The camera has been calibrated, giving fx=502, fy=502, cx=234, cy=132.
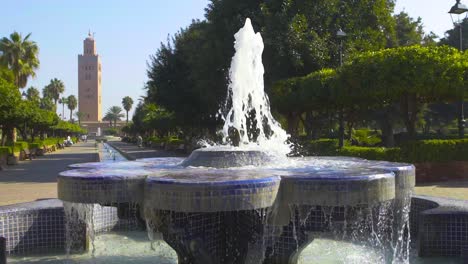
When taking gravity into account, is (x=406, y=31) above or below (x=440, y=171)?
above

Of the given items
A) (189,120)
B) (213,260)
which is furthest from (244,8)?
(213,260)

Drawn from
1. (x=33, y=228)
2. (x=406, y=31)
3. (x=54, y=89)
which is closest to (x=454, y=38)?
(x=406, y=31)

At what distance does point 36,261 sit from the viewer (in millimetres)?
6949

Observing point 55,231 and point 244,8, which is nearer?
point 55,231

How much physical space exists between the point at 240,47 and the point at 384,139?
70.5 ft

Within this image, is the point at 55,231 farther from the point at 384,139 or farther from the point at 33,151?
the point at 33,151

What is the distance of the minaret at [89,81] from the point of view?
13688 centimetres

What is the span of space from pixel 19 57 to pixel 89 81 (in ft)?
333

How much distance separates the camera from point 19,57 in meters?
38.9

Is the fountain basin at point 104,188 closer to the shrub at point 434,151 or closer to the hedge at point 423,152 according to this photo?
the hedge at point 423,152

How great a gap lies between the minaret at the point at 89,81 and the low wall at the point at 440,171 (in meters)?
131

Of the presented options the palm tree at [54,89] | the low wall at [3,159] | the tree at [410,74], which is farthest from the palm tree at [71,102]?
the tree at [410,74]

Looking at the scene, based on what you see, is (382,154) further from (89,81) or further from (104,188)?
(89,81)

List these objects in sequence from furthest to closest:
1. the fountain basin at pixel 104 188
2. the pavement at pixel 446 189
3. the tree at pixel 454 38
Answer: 1. the tree at pixel 454 38
2. the pavement at pixel 446 189
3. the fountain basin at pixel 104 188
